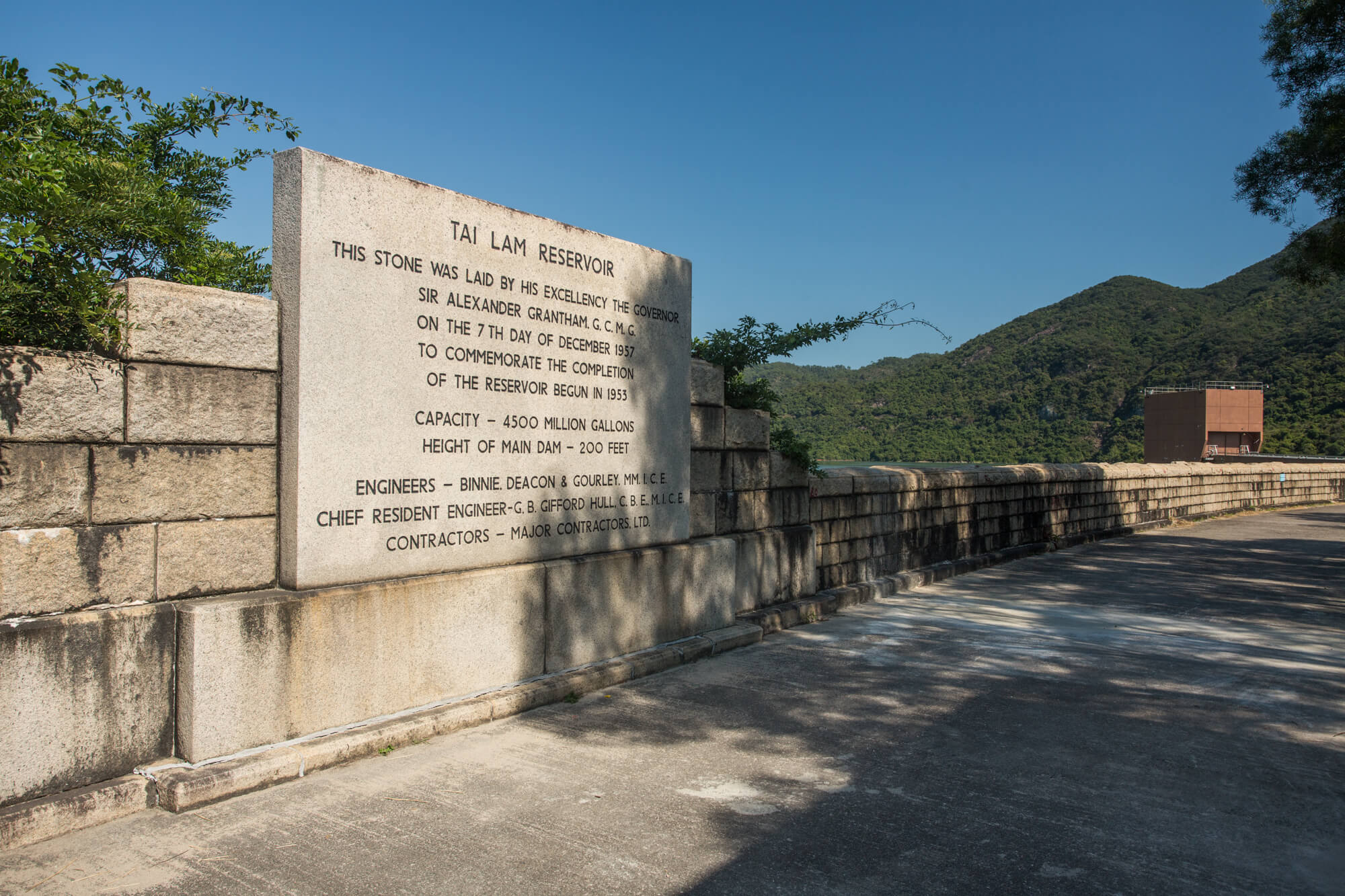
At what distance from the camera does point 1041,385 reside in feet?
232

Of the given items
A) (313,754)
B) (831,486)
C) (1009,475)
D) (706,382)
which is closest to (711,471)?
(706,382)

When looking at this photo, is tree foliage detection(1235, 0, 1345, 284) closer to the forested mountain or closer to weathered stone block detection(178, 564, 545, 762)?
weathered stone block detection(178, 564, 545, 762)

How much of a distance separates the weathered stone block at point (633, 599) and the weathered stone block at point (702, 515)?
4.5 inches

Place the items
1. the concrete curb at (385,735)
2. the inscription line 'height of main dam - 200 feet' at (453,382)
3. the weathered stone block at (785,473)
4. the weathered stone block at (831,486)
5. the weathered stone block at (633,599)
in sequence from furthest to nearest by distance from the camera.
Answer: the weathered stone block at (831,486) → the weathered stone block at (785,473) → the weathered stone block at (633,599) → the inscription line 'height of main dam - 200 feet' at (453,382) → the concrete curb at (385,735)

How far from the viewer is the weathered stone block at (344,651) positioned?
12.0 ft

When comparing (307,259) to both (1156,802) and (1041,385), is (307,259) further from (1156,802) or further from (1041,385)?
(1041,385)

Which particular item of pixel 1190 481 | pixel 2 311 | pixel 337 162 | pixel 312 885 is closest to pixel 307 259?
pixel 337 162

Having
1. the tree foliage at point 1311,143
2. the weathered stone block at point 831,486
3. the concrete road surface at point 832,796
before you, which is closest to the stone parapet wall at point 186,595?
the concrete road surface at point 832,796

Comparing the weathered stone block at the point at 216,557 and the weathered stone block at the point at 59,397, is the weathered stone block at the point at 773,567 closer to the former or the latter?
the weathered stone block at the point at 216,557

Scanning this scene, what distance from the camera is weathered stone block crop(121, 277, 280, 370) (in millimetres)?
3625

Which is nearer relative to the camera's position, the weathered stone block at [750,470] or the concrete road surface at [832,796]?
the concrete road surface at [832,796]

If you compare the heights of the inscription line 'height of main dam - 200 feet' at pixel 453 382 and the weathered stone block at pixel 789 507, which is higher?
the inscription line 'height of main dam - 200 feet' at pixel 453 382

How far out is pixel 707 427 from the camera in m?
6.85

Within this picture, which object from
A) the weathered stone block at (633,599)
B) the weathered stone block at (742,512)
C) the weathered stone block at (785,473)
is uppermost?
the weathered stone block at (785,473)
